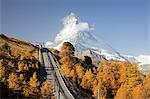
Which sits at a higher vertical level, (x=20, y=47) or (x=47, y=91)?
(x=20, y=47)

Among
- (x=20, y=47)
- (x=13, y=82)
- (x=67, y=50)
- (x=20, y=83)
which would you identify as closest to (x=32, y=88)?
(x=20, y=83)

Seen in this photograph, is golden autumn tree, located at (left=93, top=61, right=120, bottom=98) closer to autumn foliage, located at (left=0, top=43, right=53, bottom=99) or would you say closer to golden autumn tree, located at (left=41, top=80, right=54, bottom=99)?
golden autumn tree, located at (left=41, top=80, right=54, bottom=99)

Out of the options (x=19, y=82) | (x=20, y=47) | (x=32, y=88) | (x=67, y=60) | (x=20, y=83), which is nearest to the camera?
(x=20, y=83)

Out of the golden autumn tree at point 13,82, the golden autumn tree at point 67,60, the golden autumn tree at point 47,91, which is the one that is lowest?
the golden autumn tree at point 47,91

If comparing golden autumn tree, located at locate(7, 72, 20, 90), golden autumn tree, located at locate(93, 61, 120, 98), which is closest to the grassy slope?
golden autumn tree, located at locate(93, 61, 120, 98)

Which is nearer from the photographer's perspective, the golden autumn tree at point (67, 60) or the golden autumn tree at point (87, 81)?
the golden autumn tree at point (87, 81)

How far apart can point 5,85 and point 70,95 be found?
9.71 meters

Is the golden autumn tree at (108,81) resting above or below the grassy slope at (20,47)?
below

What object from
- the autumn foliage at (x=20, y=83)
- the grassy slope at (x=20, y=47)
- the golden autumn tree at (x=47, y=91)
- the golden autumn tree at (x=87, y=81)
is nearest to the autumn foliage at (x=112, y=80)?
the golden autumn tree at (x=87, y=81)

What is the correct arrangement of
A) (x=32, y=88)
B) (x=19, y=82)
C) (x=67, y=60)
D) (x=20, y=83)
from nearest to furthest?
(x=20, y=83) < (x=19, y=82) < (x=32, y=88) < (x=67, y=60)

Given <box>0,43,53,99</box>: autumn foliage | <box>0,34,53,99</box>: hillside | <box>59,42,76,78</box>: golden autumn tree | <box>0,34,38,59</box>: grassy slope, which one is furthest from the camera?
<box>0,34,38,59</box>: grassy slope

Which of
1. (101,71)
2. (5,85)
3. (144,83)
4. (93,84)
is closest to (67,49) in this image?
(101,71)

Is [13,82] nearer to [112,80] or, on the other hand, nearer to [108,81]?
[108,81]

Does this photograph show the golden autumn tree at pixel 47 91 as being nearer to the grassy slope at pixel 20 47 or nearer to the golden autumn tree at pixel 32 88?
the golden autumn tree at pixel 32 88
